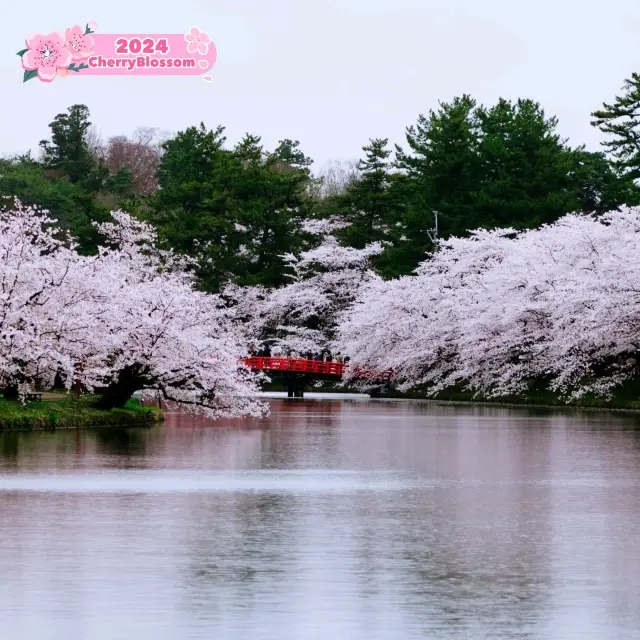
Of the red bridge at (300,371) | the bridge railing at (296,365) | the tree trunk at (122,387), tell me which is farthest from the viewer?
the bridge railing at (296,365)

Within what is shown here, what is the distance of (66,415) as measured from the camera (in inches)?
1548

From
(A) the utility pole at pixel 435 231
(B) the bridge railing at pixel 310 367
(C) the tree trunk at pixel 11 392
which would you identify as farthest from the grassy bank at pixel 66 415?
(A) the utility pole at pixel 435 231

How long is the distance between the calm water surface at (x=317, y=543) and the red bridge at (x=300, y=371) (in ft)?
159

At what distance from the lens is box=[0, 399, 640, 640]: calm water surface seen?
1016 centimetres

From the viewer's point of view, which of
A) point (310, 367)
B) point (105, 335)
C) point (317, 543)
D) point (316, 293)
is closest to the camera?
point (317, 543)

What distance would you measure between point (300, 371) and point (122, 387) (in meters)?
38.5

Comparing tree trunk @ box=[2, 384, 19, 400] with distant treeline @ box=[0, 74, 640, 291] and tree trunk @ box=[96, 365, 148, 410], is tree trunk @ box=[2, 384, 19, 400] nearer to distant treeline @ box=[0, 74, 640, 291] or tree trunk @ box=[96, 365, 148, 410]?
tree trunk @ box=[96, 365, 148, 410]

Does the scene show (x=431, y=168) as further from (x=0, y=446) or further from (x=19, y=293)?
(x=0, y=446)

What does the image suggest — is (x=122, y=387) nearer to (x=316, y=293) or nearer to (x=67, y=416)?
(x=67, y=416)

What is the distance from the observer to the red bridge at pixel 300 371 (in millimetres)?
80125

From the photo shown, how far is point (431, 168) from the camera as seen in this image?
287 feet

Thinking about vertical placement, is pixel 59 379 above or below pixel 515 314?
below

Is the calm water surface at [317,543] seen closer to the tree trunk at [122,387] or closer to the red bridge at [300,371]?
the tree trunk at [122,387]

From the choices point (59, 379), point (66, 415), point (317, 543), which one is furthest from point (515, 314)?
point (317, 543)
